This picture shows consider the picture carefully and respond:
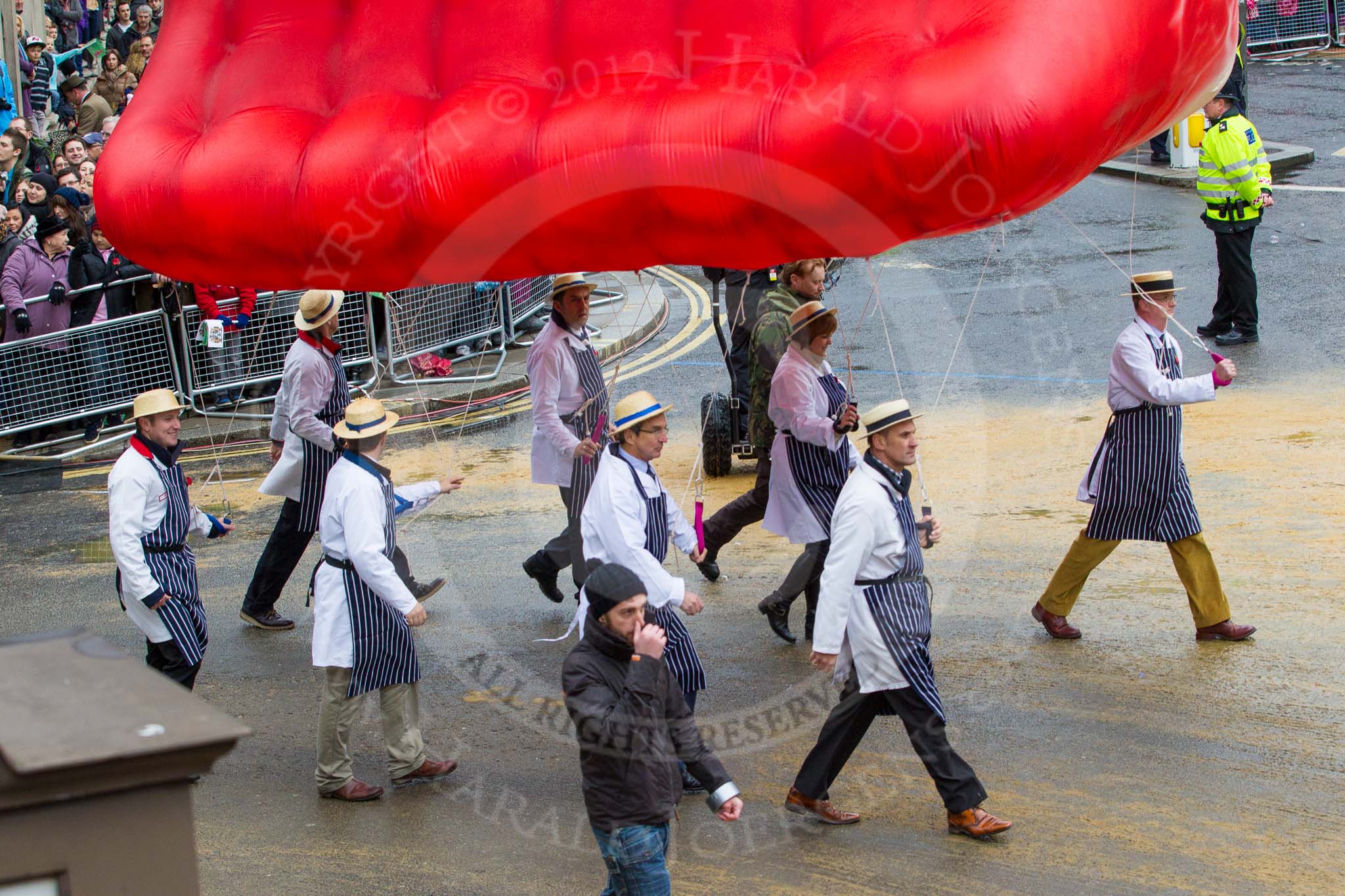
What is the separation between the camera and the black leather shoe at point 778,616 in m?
7.52

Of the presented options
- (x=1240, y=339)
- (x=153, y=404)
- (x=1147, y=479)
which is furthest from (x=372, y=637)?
(x=1240, y=339)

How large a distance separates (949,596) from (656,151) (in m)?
4.24

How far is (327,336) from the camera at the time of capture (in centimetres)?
802

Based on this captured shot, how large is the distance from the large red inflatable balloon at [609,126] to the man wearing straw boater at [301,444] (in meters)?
2.45

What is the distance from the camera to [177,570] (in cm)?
659

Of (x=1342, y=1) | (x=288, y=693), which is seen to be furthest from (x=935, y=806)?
(x=1342, y=1)

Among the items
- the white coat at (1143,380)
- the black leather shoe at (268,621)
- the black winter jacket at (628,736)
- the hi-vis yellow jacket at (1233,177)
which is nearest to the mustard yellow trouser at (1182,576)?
the white coat at (1143,380)

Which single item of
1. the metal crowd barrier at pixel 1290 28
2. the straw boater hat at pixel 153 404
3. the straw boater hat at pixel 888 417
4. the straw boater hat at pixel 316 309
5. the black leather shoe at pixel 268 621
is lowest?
the black leather shoe at pixel 268 621

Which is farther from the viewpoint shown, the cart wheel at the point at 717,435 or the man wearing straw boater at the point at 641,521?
the cart wheel at the point at 717,435

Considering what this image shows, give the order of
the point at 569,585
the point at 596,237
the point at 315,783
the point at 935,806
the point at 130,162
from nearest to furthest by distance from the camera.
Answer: the point at 596,237 → the point at 130,162 → the point at 935,806 → the point at 315,783 → the point at 569,585

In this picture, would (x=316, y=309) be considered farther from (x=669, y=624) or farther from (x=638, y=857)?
(x=638, y=857)

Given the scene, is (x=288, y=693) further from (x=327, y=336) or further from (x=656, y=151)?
(x=656, y=151)

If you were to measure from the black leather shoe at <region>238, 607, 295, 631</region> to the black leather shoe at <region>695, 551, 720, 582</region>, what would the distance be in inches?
95.6

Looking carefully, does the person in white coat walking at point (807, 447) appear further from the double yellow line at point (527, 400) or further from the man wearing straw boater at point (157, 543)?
the double yellow line at point (527, 400)
